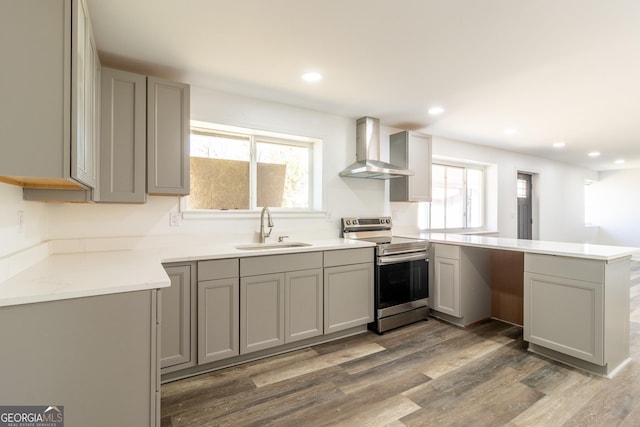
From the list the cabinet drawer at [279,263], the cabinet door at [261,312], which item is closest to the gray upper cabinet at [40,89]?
the cabinet drawer at [279,263]

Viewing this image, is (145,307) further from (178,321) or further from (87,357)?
(178,321)

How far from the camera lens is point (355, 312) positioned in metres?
2.94

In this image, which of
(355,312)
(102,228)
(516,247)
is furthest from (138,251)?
(516,247)

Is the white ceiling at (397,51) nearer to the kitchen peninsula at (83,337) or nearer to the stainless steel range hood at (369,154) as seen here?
the stainless steel range hood at (369,154)

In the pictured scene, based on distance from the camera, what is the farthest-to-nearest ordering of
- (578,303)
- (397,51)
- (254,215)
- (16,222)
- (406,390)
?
(254,215)
(578,303)
(397,51)
(406,390)
(16,222)

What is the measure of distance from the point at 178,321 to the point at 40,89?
1555 millimetres

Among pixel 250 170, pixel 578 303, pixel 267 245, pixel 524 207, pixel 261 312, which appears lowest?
pixel 261 312

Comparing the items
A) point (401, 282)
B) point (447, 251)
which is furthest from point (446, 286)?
point (401, 282)

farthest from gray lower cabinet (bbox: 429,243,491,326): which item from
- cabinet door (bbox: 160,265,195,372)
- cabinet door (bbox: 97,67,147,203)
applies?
cabinet door (bbox: 97,67,147,203)

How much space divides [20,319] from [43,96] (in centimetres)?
89

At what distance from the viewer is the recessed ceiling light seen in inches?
100.0

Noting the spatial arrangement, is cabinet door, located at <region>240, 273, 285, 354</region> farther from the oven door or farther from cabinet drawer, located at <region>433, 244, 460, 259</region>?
cabinet drawer, located at <region>433, 244, 460, 259</region>

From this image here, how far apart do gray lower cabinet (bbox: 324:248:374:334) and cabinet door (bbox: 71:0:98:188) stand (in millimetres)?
1855

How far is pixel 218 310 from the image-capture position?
2266 millimetres
